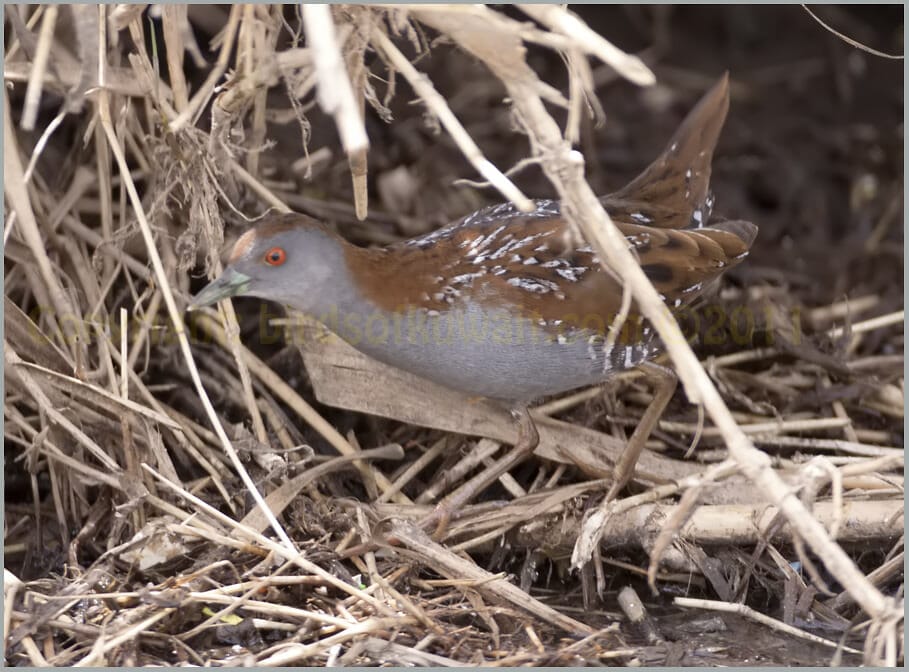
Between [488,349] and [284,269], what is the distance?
0.66m

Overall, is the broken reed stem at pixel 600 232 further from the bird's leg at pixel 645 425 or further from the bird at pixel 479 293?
the bird's leg at pixel 645 425

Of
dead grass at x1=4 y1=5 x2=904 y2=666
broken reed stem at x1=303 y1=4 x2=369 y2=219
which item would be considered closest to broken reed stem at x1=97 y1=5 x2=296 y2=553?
dead grass at x1=4 y1=5 x2=904 y2=666

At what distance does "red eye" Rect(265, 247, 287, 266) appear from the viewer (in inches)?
124

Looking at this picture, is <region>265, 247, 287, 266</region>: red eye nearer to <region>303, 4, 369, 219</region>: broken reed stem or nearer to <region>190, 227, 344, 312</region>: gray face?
<region>190, 227, 344, 312</region>: gray face

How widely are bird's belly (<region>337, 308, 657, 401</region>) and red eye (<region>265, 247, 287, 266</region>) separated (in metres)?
0.30

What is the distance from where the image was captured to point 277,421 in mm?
3676

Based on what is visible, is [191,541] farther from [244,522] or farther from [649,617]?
[649,617]

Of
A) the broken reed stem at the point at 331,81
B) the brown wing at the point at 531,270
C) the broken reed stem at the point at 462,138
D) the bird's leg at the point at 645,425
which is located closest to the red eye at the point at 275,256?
the brown wing at the point at 531,270

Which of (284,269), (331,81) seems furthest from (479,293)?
(331,81)

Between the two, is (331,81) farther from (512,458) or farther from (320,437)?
(320,437)

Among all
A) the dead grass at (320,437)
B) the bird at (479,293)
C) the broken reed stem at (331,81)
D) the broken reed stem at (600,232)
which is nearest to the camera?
the broken reed stem at (331,81)

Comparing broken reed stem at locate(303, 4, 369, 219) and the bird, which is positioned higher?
broken reed stem at locate(303, 4, 369, 219)

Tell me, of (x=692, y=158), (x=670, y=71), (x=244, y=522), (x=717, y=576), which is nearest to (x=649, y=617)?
(x=717, y=576)

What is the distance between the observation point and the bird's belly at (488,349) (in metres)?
3.27
